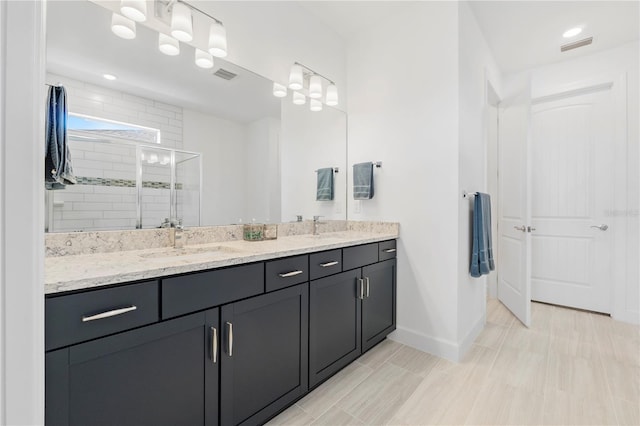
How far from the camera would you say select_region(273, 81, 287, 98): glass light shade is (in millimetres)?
2180

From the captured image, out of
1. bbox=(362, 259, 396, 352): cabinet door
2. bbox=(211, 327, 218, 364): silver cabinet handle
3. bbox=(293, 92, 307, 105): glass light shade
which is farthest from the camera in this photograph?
bbox=(293, 92, 307, 105): glass light shade

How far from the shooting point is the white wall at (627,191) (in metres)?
2.75

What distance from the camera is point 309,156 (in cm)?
255

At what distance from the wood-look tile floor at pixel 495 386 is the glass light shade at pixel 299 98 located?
205 centimetres

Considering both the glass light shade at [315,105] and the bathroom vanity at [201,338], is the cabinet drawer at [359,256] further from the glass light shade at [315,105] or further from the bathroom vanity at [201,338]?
the glass light shade at [315,105]

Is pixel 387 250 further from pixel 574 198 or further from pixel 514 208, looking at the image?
pixel 574 198

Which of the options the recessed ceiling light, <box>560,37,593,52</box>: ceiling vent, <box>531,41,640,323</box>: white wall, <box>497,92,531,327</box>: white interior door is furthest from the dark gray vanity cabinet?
<box>560,37,593,52</box>: ceiling vent

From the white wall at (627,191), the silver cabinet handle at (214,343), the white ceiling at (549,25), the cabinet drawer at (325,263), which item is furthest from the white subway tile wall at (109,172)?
the white wall at (627,191)

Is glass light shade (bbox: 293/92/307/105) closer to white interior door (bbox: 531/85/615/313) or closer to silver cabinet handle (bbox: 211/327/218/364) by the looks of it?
silver cabinet handle (bbox: 211/327/218/364)

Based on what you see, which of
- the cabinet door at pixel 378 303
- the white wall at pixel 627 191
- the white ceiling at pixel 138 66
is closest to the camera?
the white ceiling at pixel 138 66

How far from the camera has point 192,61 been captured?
1.72 meters

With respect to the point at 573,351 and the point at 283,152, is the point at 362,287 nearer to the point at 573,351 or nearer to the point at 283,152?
the point at 283,152

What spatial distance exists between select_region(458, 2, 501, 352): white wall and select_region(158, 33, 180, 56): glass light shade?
1.90 meters

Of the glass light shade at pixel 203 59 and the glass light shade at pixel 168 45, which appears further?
the glass light shade at pixel 203 59
